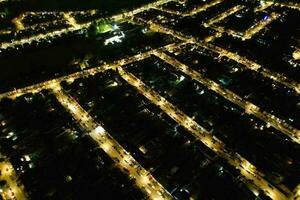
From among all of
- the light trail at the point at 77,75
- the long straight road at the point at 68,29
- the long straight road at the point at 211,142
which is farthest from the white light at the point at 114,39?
the long straight road at the point at 211,142

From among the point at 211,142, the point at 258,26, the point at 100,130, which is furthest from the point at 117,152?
the point at 258,26

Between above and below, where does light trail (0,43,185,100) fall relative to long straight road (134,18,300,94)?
below

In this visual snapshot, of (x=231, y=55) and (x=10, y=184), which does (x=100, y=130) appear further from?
(x=231, y=55)

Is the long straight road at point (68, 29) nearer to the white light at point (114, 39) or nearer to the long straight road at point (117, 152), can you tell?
the white light at point (114, 39)

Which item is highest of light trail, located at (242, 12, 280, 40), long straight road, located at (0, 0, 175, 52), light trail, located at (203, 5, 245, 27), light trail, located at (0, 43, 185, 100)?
light trail, located at (242, 12, 280, 40)

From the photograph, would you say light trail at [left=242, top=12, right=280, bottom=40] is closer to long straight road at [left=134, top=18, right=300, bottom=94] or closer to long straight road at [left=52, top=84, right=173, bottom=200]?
long straight road at [left=134, top=18, right=300, bottom=94]

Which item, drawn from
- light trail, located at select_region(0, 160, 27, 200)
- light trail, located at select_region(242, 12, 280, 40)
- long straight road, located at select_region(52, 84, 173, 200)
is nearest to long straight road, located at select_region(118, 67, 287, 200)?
long straight road, located at select_region(52, 84, 173, 200)

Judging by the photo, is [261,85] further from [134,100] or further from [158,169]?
[158,169]
